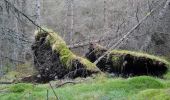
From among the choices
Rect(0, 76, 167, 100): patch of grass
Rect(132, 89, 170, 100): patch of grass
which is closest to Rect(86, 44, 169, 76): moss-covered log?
Rect(0, 76, 167, 100): patch of grass

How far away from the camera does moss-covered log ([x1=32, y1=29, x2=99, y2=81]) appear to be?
782 inches

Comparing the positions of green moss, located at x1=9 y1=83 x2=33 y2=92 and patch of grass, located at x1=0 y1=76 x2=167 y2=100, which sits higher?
patch of grass, located at x1=0 y1=76 x2=167 y2=100

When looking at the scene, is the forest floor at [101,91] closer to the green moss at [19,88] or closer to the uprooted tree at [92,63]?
the green moss at [19,88]

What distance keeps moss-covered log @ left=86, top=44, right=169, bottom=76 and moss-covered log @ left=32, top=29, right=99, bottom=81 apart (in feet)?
3.73

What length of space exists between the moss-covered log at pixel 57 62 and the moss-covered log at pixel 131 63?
1.14 meters

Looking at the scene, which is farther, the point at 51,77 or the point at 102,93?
the point at 51,77

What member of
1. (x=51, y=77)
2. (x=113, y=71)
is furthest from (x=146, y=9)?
(x=51, y=77)

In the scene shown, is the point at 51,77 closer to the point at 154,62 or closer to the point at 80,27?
the point at 154,62

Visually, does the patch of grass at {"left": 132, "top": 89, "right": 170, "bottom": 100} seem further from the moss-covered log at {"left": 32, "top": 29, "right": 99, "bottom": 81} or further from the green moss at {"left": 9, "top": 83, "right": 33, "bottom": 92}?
the moss-covered log at {"left": 32, "top": 29, "right": 99, "bottom": 81}

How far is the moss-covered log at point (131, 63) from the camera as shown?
21.1 meters

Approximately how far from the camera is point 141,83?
15.2 meters

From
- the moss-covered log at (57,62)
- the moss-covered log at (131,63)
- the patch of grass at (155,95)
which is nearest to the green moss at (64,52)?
the moss-covered log at (57,62)

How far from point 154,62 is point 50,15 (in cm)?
3580

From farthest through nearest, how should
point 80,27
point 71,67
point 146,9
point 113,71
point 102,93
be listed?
point 80,27, point 146,9, point 113,71, point 71,67, point 102,93
